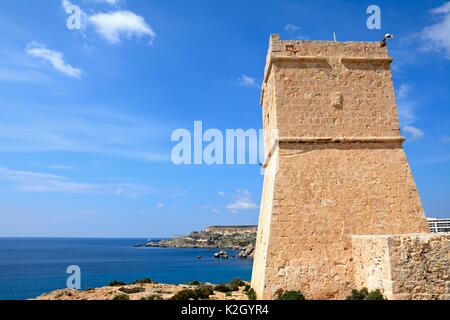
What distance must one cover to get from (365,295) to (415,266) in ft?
4.63

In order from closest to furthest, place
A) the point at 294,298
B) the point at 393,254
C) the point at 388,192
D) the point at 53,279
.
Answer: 1. the point at 393,254
2. the point at 294,298
3. the point at 388,192
4. the point at 53,279

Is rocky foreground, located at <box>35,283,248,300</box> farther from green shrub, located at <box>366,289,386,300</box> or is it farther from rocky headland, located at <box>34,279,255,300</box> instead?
green shrub, located at <box>366,289,386,300</box>

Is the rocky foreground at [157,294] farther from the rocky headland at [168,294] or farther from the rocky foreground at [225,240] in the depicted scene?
the rocky foreground at [225,240]

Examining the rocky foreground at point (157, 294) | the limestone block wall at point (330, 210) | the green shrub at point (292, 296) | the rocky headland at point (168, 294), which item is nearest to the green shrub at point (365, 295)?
the limestone block wall at point (330, 210)

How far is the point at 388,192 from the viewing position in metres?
10.4

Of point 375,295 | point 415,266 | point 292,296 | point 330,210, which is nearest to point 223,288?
point 292,296

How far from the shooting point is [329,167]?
34.4 feet

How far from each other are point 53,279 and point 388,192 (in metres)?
44.5

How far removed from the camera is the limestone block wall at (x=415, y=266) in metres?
7.75

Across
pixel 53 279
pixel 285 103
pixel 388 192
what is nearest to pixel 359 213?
pixel 388 192

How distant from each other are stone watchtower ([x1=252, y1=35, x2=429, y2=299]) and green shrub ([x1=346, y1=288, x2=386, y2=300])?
0.55 meters

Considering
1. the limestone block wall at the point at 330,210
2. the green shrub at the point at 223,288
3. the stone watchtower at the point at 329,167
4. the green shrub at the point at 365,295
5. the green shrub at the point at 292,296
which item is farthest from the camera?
the green shrub at the point at 223,288

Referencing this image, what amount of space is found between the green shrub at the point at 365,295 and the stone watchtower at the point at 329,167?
21.5 inches

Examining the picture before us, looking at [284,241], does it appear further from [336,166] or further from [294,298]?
[336,166]
